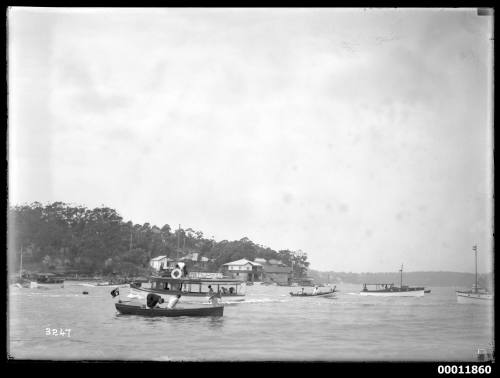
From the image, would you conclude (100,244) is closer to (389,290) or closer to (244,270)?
(244,270)

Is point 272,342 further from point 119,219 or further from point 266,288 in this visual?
point 119,219

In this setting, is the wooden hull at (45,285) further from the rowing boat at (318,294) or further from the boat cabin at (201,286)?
the rowing boat at (318,294)

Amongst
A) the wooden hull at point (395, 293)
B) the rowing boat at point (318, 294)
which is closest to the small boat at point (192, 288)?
the rowing boat at point (318, 294)

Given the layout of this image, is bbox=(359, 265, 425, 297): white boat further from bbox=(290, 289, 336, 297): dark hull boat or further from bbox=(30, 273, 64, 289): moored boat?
bbox=(30, 273, 64, 289): moored boat

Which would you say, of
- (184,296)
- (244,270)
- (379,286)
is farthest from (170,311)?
(379,286)

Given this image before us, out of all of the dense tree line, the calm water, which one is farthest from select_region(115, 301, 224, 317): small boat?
the dense tree line
